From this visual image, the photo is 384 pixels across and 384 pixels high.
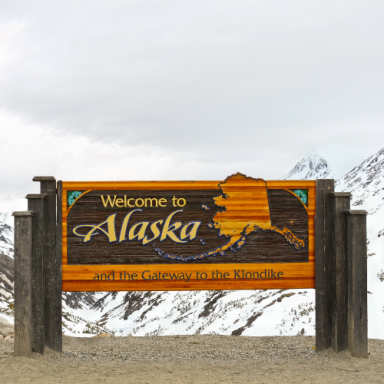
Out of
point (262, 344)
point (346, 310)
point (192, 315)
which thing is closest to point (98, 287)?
point (262, 344)

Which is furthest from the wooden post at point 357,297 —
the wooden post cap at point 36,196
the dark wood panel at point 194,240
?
the wooden post cap at point 36,196

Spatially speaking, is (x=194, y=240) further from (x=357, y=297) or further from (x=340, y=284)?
(x=357, y=297)

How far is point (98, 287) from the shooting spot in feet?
29.7

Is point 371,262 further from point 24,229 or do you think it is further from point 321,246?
point 24,229

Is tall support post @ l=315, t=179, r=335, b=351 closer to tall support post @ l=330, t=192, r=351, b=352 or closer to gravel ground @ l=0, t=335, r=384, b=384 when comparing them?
tall support post @ l=330, t=192, r=351, b=352

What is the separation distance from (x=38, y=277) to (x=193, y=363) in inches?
151

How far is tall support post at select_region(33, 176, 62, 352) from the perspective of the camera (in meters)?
9.04

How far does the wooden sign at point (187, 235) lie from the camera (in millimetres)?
9141

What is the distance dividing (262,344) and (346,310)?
2503 mm

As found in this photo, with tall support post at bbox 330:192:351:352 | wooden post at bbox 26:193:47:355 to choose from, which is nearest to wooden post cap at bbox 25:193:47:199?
wooden post at bbox 26:193:47:355

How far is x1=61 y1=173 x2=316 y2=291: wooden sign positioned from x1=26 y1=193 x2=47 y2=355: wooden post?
478 millimetres

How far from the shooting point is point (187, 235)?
362 inches

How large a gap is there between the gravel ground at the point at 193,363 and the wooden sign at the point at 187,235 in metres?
1.57

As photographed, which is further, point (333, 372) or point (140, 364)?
point (140, 364)
